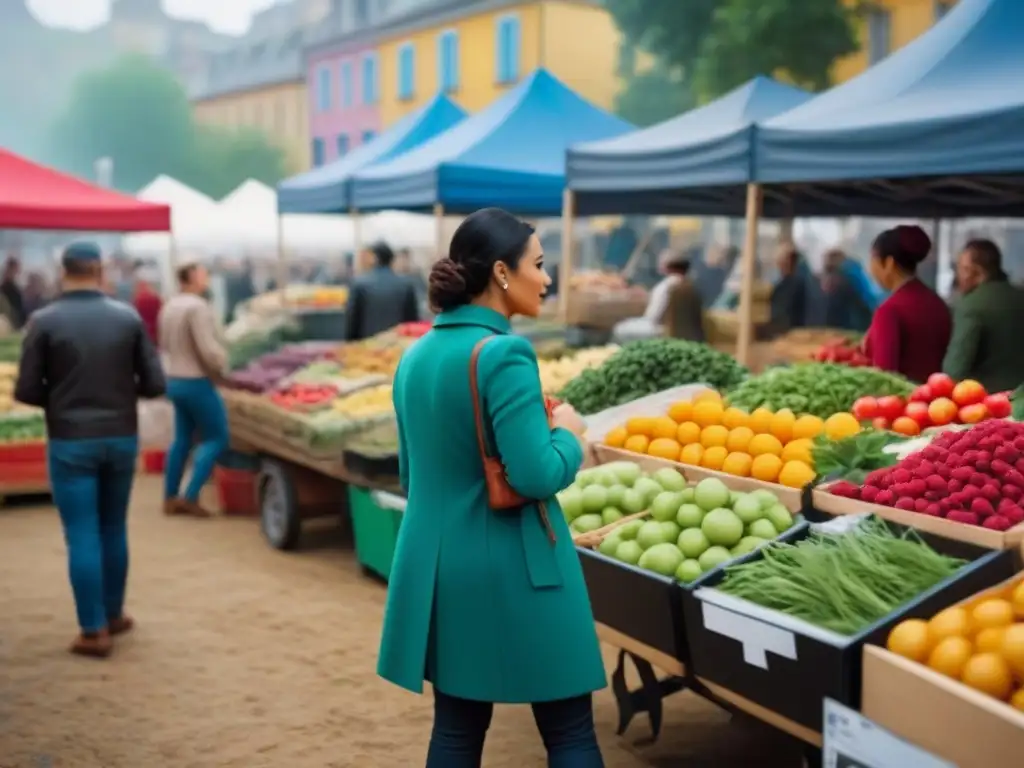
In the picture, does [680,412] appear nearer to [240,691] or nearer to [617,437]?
[617,437]

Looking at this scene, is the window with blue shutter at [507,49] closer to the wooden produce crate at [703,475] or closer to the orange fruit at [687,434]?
the wooden produce crate at [703,475]

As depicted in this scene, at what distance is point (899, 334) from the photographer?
526cm

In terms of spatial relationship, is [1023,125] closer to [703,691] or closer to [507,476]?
[703,691]

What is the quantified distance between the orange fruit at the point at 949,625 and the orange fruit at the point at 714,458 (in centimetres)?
150

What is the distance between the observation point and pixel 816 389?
473cm

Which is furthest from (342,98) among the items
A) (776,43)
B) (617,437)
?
(617,437)

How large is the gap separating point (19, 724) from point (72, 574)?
2.60 ft

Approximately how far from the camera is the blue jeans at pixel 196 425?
7629 millimetres

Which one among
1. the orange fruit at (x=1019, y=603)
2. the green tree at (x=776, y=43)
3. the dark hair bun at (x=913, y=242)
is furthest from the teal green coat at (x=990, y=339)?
the green tree at (x=776, y=43)

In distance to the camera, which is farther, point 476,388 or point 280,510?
point 280,510

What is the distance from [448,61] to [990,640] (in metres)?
34.1

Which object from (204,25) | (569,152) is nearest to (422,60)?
(569,152)

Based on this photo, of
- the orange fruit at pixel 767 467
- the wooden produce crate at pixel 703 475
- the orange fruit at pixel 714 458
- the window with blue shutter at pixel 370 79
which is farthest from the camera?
the window with blue shutter at pixel 370 79

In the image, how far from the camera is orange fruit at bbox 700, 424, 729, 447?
14.1ft
